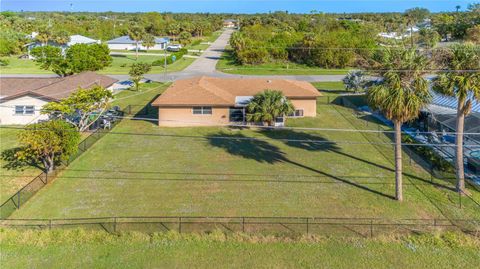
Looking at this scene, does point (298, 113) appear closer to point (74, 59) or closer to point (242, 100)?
point (242, 100)

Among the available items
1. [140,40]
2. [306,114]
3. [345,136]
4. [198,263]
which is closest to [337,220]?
[198,263]

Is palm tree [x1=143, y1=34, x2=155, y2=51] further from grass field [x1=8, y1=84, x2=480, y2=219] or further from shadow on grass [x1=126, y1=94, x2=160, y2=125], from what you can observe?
grass field [x1=8, y1=84, x2=480, y2=219]

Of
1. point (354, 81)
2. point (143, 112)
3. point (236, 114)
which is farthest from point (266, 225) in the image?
point (354, 81)

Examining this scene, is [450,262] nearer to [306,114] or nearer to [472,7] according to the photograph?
[306,114]

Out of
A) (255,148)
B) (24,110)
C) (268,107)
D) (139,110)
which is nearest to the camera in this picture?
(255,148)

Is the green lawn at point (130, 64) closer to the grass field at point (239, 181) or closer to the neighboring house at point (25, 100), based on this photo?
the neighboring house at point (25, 100)

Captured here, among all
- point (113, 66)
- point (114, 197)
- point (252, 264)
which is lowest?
point (252, 264)
